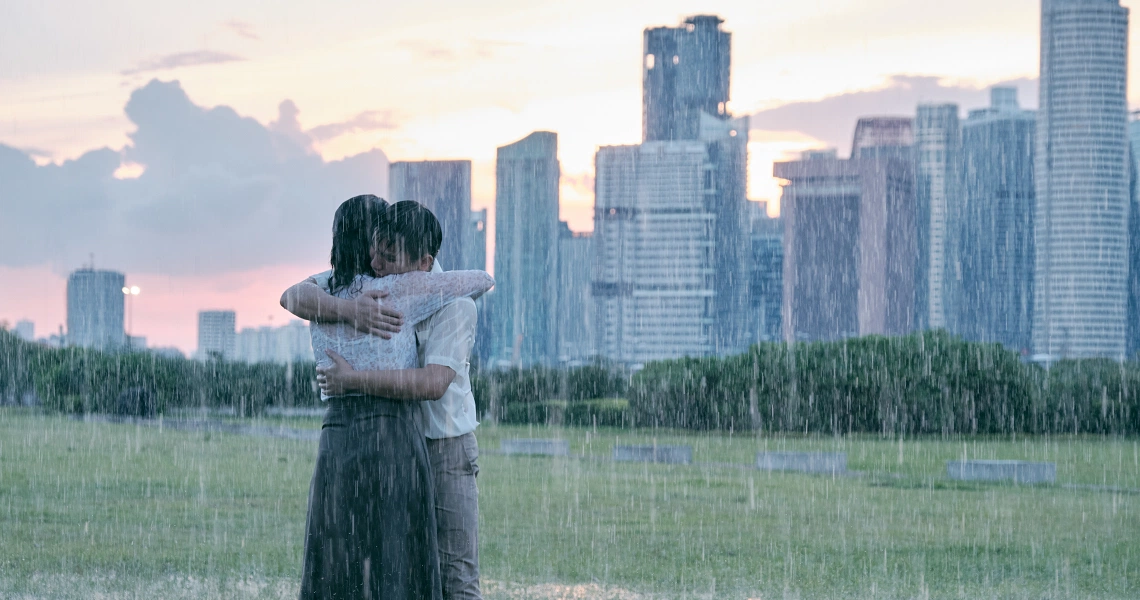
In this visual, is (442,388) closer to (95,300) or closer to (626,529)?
(626,529)

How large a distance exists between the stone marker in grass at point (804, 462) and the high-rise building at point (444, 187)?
158 meters

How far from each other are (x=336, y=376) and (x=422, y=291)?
13.5 inches

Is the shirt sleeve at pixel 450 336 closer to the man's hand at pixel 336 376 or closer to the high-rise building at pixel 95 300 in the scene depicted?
the man's hand at pixel 336 376

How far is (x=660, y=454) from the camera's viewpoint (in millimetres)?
16938

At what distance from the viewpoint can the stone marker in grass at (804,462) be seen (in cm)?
1545

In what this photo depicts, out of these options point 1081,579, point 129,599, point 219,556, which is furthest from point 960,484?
point 129,599

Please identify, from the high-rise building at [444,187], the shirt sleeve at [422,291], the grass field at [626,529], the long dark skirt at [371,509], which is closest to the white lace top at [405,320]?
the shirt sleeve at [422,291]

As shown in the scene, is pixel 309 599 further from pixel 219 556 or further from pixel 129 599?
pixel 219 556

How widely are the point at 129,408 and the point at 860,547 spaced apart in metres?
22.3

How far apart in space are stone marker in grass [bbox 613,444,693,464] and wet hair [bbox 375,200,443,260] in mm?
13264

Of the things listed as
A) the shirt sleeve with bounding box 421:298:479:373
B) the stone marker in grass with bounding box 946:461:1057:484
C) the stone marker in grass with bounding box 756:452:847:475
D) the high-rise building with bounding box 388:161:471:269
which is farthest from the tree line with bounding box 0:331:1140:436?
the high-rise building with bounding box 388:161:471:269

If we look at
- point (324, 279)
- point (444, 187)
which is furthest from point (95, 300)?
point (324, 279)

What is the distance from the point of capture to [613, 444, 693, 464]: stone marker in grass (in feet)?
55.2

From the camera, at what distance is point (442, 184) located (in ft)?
620
